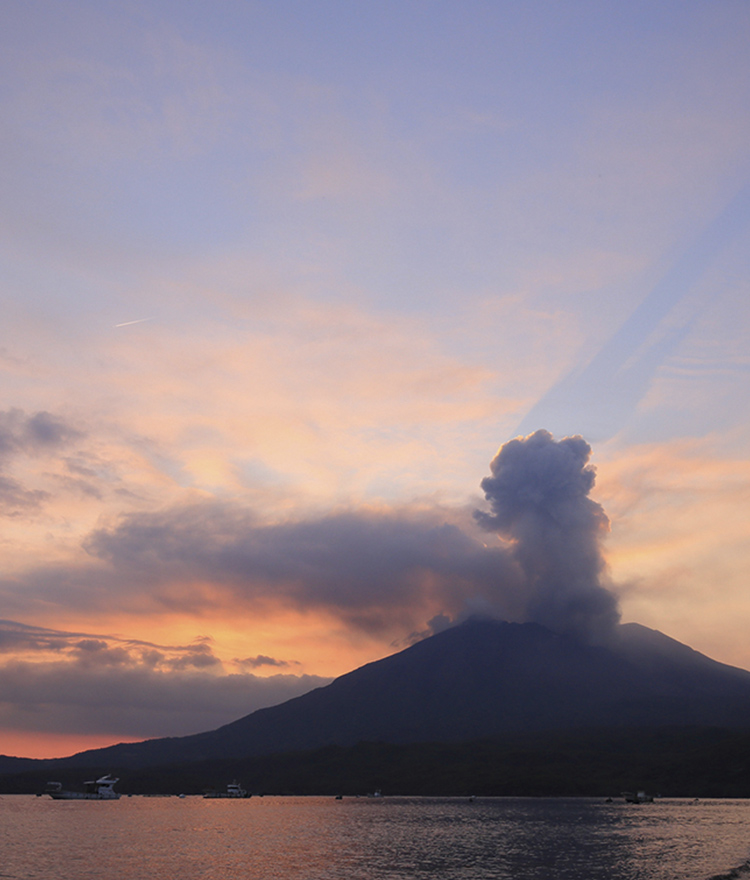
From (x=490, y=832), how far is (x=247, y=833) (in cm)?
A: 4896

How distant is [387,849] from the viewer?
126 meters

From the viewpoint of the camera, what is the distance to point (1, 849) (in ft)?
437

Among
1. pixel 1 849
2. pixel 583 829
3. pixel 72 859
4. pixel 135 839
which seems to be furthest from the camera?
pixel 583 829

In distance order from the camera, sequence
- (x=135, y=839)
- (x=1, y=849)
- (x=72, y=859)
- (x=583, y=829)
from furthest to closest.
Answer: (x=583, y=829) → (x=135, y=839) → (x=1, y=849) → (x=72, y=859)

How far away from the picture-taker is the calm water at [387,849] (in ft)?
325

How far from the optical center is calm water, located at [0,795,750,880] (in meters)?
98.9

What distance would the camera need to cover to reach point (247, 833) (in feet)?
540

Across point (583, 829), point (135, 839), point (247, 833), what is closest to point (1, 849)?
point (135, 839)

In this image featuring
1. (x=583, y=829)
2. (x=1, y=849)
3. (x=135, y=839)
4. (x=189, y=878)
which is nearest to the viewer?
(x=189, y=878)

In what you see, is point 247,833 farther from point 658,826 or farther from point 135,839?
point 658,826

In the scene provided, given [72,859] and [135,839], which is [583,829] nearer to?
[135,839]

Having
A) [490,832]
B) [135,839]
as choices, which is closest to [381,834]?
[490,832]

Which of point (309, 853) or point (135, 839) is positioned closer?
point (309, 853)

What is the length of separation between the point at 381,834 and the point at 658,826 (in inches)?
2291
